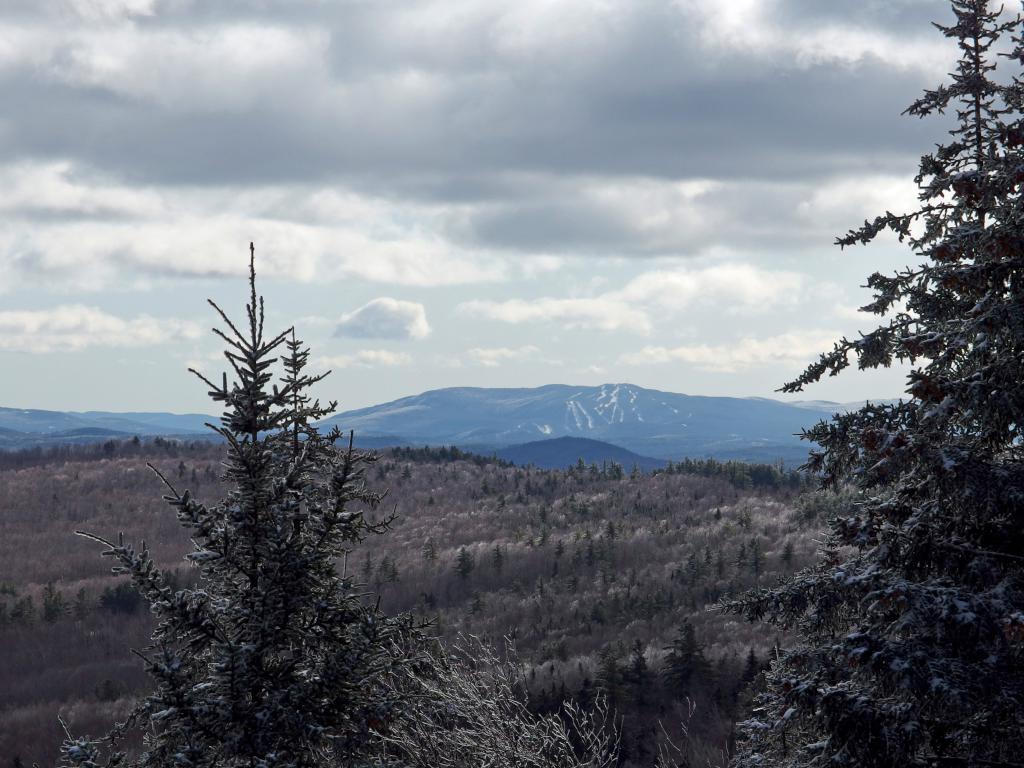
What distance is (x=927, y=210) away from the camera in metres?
13.5

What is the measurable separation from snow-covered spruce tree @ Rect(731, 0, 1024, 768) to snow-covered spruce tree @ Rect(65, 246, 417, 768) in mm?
4277

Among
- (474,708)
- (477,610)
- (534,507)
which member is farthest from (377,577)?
(474,708)

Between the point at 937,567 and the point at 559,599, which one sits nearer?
the point at 937,567

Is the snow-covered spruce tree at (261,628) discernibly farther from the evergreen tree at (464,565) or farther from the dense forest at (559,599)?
the evergreen tree at (464,565)

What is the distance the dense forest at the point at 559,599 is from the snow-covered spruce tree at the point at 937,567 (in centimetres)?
4332

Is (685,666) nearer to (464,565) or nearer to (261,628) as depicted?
(261,628)

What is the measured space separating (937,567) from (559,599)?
12367 cm

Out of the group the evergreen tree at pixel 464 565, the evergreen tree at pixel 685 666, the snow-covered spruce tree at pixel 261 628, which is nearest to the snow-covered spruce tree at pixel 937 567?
the snow-covered spruce tree at pixel 261 628

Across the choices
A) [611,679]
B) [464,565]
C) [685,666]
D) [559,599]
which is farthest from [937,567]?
[464,565]

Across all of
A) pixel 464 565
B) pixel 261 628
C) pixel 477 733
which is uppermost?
pixel 261 628

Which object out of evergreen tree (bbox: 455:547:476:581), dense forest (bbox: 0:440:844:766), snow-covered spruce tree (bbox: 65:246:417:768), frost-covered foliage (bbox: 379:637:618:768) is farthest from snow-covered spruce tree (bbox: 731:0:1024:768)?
evergreen tree (bbox: 455:547:476:581)

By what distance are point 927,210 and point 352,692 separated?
10.1 metres

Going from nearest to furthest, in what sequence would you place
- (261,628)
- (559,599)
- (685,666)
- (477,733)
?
(261,628)
(477,733)
(685,666)
(559,599)

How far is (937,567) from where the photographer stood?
9.82 meters
